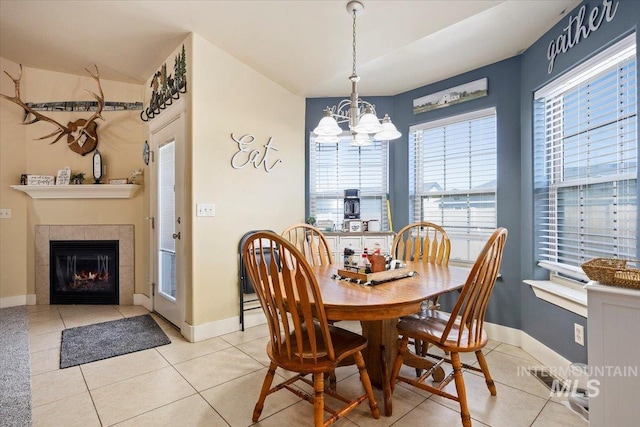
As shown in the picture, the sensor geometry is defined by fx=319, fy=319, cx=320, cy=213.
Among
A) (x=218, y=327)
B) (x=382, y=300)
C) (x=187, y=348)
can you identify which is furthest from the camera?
(x=218, y=327)

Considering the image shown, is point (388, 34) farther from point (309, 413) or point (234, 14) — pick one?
point (309, 413)

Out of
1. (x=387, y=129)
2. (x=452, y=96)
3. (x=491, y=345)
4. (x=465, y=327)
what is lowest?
(x=491, y=345)

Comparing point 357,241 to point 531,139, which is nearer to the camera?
point 531,139

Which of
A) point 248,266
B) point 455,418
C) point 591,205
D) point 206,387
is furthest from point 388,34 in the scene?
point 206,387

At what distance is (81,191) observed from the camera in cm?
382

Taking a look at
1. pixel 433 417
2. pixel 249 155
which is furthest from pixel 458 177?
pixel 433 417

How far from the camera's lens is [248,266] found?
5.40 ft

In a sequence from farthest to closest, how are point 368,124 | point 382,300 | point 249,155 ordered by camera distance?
point 249,155 < point 368,124 < point 382,300

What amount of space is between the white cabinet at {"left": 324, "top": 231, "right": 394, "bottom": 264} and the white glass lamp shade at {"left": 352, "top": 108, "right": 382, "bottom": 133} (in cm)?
167

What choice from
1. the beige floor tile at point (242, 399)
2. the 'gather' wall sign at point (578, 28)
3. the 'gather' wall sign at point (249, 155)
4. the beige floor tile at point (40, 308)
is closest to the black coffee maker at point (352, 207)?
the 'gather' wall sign at point (249, 155)

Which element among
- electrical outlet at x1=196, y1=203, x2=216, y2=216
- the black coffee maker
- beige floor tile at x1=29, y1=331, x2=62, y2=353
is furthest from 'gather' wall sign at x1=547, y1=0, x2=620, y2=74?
beige floor tile at x1=29, y1=331, x2=62, y2=353

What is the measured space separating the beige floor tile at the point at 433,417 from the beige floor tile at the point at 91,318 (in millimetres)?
3125

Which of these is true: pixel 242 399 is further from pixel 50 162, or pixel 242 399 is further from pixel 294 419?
pixel 50 162

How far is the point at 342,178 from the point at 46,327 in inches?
135
